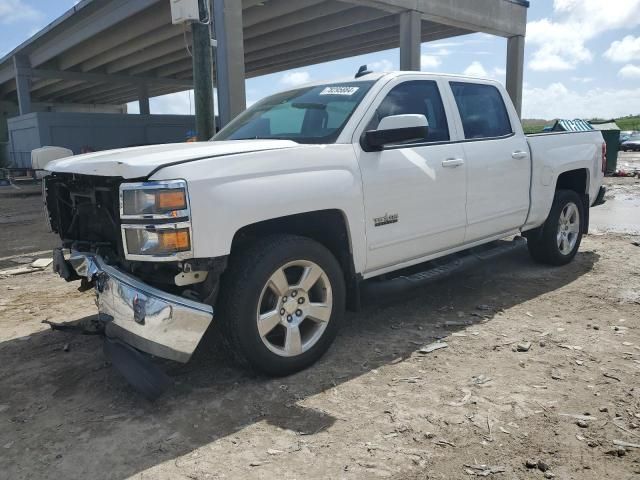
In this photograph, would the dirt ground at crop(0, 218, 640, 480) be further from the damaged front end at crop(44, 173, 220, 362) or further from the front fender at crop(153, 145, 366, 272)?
the front fender at crop(153, 145, 366, 272)

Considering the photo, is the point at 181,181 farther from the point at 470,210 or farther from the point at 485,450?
the point at 470,210

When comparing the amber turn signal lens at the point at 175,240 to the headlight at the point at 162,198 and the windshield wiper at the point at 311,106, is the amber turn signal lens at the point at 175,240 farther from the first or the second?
the windshield wiper at the point at 311,106

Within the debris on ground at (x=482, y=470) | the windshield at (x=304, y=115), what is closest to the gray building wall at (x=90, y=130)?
the windshield at (x=304, y=115)

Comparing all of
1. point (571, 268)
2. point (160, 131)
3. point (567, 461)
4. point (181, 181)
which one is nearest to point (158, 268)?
point (181, 181)

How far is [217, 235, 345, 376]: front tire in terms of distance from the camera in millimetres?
3154

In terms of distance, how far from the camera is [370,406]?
3.11m

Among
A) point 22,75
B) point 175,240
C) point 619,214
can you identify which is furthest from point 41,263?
point 22,75

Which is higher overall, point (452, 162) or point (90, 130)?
point (90, 130)

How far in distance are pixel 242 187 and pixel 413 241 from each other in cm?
155

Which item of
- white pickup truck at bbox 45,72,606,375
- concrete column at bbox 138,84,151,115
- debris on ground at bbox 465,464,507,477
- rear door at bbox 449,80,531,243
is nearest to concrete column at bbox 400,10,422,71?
rear door at bbox 449,80,531,243

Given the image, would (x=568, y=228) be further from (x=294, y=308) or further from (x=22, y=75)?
(x=22, y=75)

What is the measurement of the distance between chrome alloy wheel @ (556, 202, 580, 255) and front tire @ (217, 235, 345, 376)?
339 centimetres

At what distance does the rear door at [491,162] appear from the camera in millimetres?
4582

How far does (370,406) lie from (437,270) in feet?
5.29
